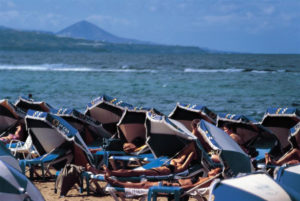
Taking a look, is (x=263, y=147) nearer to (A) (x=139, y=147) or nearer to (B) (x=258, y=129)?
(B) (x=258, y=129)

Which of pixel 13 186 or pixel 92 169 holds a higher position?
pixel 13 186

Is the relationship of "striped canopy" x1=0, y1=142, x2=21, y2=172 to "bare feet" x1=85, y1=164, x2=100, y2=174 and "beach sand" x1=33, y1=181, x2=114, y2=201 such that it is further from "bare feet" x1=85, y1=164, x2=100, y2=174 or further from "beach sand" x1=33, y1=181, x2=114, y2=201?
"beach sand" x1=33, y1=181, x2=114, y2=201

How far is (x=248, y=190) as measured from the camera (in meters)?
4.54

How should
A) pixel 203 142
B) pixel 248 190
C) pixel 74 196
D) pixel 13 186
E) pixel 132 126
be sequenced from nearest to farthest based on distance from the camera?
pixel 13 186 → pixel 248 190 → pixel 203 142 → pixel 74 196 → pixel 132 126

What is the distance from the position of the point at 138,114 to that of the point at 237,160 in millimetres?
3499

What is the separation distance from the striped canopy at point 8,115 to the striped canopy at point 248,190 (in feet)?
23.7

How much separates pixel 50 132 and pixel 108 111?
260 centimetres

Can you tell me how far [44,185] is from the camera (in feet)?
28.6

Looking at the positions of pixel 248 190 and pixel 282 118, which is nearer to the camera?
pixel 248 190

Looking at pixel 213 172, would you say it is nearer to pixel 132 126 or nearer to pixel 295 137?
pixel 295 137

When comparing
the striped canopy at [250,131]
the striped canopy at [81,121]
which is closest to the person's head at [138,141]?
the striped canopy at [81,121]

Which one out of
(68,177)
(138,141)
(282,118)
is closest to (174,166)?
(68,177)

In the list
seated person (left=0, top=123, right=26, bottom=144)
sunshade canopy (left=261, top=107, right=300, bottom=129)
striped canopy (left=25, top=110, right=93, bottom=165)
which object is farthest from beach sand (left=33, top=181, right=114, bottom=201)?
sunshade canopy (left=261, top=107, right=300, bottom=129)

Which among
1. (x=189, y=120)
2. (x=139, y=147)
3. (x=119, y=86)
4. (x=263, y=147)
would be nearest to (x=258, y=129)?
(x=263, y=147)
